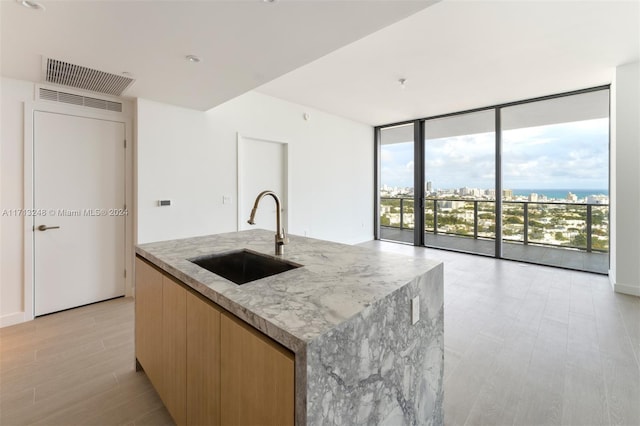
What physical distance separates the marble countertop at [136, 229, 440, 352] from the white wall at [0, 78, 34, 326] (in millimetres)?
2019

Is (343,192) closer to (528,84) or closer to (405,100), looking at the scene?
(405,100)

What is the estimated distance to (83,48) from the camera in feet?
7.14

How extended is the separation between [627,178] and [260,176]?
4.79 meters

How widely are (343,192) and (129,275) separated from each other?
394 cm

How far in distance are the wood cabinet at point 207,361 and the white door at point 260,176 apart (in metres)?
2.52

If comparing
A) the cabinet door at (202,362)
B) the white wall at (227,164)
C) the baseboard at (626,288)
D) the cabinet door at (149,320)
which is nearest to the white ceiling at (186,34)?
the white wall at (227,164)

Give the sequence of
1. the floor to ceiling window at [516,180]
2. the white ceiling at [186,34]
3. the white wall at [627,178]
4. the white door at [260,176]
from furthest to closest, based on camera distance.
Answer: the floor to ceiling window at [516,180] → the white door at [260,176] → the white wall at [627,178] → the white ceiling at [186,34]

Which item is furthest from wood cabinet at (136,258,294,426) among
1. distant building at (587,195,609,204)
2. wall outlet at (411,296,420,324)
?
distant building at (587,195,609,204)

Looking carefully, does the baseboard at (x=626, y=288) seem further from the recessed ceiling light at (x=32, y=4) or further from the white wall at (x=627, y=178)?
the recessed ceiling light at (x=32, y=4)

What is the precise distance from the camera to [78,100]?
10.1 feet

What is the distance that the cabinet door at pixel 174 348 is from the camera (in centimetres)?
132

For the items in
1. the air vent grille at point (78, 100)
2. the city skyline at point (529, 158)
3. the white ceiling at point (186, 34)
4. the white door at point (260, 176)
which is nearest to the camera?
the white ceiling at point (186, 34)

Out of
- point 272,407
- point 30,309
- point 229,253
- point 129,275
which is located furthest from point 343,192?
point 272,407

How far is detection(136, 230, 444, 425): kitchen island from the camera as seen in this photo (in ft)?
2.52
